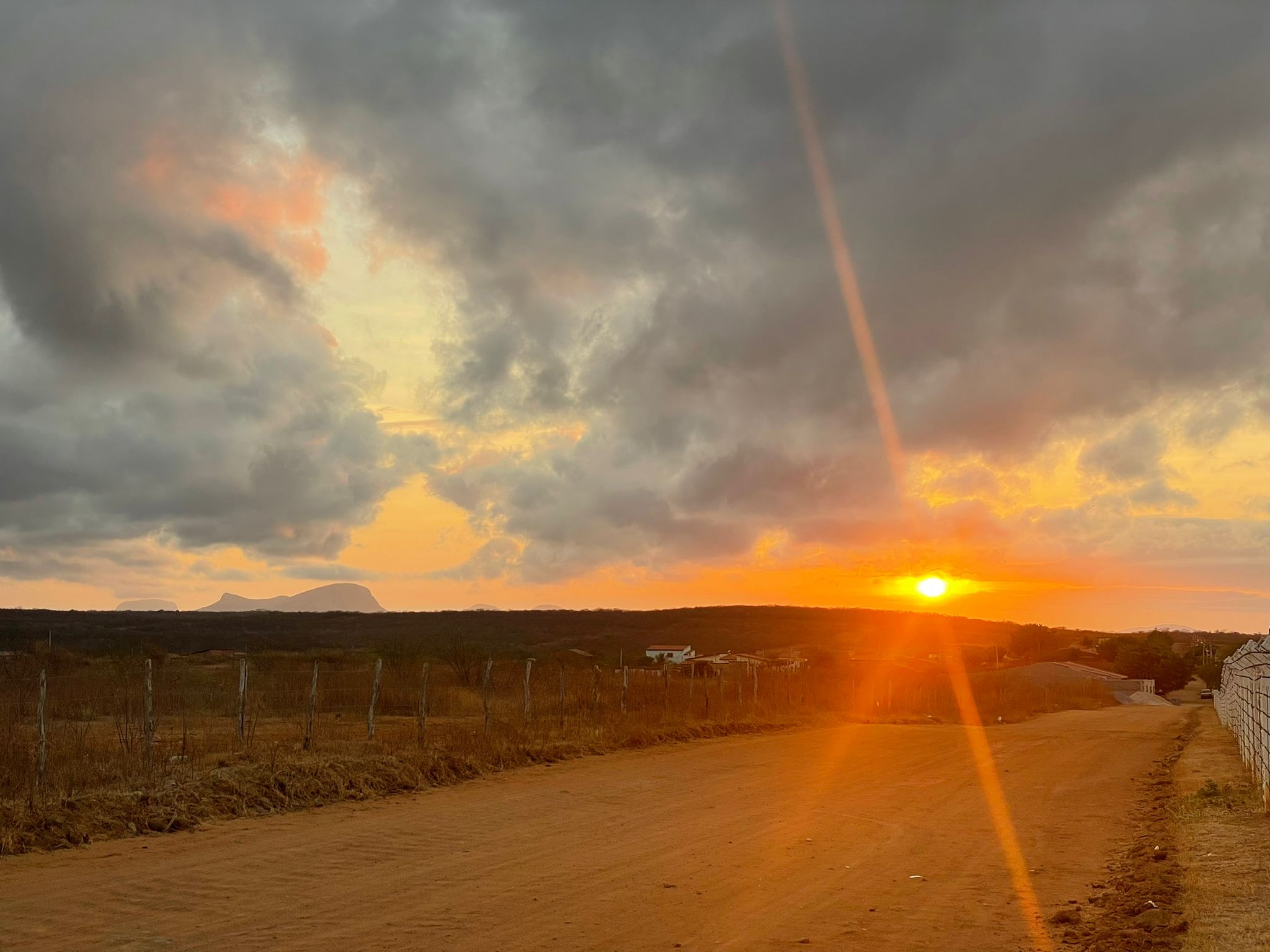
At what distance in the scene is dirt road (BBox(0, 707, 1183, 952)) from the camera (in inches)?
351

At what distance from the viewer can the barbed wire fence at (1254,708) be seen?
15648mm

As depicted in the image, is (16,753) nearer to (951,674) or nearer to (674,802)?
(674,802)

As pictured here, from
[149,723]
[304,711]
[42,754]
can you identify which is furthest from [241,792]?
[304,711]

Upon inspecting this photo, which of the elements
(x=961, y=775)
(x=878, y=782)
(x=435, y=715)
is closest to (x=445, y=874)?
(x=878, y=782)

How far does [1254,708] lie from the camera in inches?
755

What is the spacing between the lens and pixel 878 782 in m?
21.3

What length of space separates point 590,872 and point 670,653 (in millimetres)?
98171

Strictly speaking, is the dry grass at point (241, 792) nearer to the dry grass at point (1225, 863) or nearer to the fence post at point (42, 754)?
the fence post at point (42, 754)

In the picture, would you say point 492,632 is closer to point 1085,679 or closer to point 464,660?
point 1085,679

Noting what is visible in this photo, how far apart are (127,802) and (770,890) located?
903 cm

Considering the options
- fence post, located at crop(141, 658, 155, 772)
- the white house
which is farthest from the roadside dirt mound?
the white house

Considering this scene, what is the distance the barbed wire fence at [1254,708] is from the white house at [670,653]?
6756cm

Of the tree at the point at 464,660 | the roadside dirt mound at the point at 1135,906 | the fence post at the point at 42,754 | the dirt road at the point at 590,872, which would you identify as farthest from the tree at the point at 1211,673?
the fence post at the point at 42,754

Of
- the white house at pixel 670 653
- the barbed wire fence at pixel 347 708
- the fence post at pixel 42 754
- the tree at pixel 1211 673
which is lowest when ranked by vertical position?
the tree at pixel 1211 673
